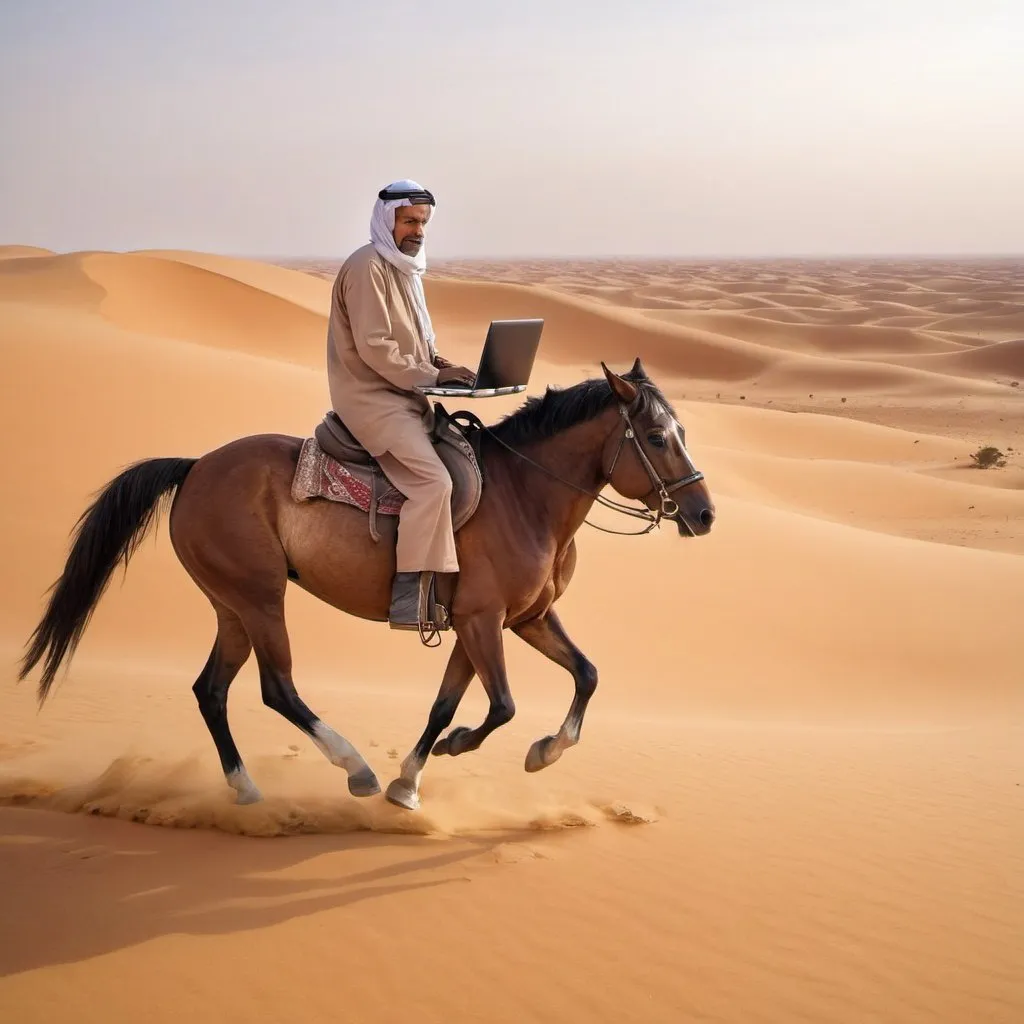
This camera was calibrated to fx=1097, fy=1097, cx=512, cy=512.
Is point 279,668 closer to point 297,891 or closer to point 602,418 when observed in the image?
point 297,891

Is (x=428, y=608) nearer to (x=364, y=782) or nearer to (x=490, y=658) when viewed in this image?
(x=490, y=658)

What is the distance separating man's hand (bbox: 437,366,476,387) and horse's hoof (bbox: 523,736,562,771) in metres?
2.16

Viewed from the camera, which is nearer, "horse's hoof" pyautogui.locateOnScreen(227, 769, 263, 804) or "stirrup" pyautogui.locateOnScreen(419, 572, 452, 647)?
"stirrup" pyautogui.locateOnScreen(419, 572, 452, 647)

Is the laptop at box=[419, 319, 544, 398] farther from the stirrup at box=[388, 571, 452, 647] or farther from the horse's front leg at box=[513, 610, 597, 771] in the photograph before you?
→ the horse's front leg at box=[513, 610, 597, 771]

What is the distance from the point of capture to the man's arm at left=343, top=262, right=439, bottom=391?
245 inches

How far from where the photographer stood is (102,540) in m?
6.82

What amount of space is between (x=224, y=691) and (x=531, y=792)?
2183 millimetres

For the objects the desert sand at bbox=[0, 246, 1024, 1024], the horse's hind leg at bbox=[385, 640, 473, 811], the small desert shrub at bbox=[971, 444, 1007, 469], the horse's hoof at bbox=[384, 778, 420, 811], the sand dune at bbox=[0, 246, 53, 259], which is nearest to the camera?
the desert sand at bbox=[0, 246, 1024, 1024]

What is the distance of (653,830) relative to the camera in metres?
6.88

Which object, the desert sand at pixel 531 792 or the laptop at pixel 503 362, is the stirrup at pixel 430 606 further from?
the desert sand at pixel 531 792

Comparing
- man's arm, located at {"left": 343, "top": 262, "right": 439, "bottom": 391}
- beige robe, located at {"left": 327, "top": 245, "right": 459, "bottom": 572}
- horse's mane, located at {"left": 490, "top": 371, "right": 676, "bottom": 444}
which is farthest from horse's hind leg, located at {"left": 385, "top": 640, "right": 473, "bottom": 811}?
man's arm, located at {"left": 343, "top": 262, "right": 439, "bottom": 391}

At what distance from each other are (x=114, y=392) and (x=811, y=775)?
39.3ft

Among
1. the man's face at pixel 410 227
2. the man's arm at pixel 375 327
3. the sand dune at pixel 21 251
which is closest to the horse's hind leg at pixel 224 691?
the man's arm at pixel 375 327

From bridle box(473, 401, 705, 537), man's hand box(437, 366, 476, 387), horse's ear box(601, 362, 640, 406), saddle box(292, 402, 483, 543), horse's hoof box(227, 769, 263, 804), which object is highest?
horse's ear box(601, 362, 640, 406)
